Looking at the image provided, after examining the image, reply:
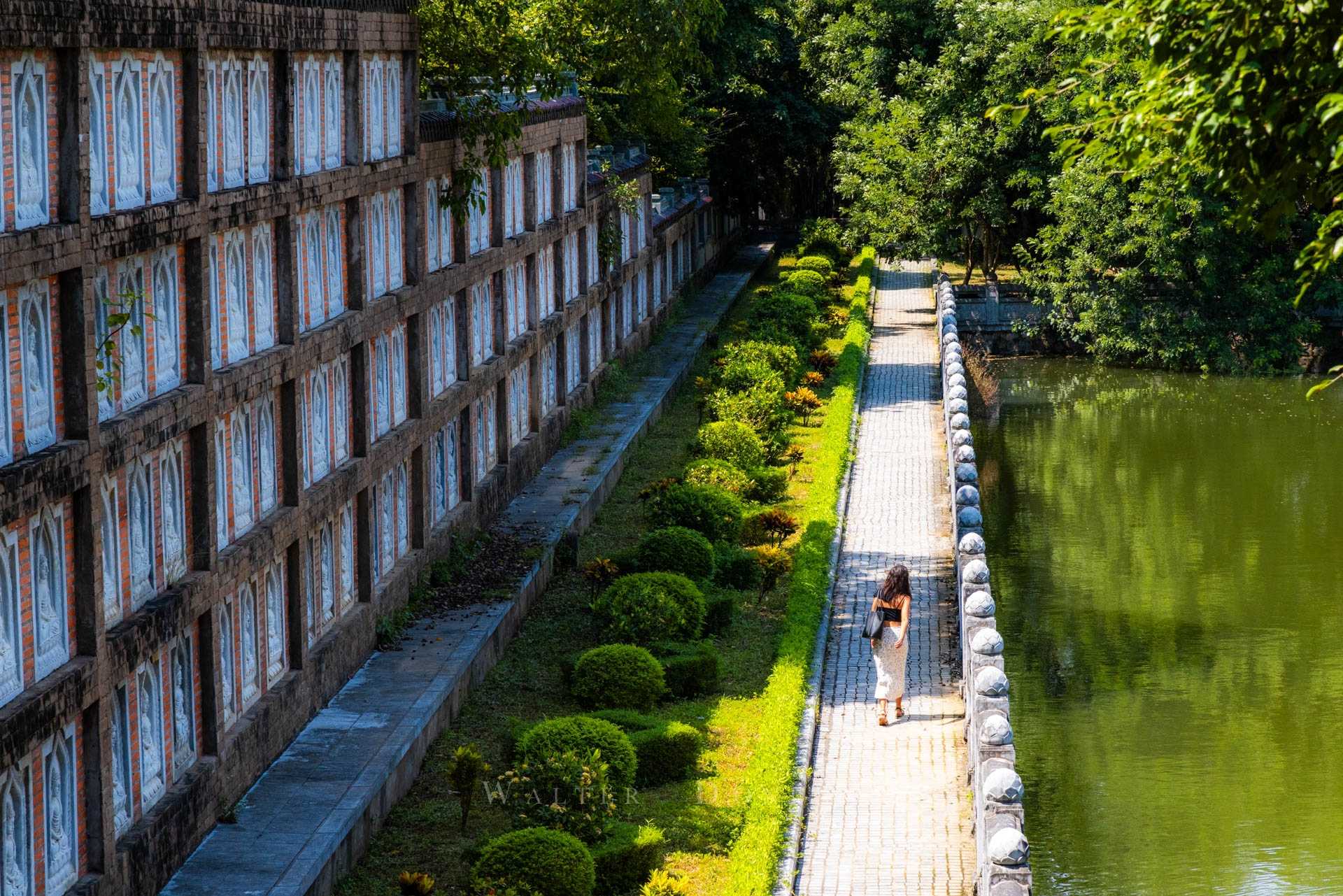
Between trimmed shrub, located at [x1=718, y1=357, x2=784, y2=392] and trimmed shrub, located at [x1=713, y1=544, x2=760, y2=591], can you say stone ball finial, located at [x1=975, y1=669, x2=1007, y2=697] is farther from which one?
trimmed shrub, located at [x1=718, y1=357, x2=784, y2=392]

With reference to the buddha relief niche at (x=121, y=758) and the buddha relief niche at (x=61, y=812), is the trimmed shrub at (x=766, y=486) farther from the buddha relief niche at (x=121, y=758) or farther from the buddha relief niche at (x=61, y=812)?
the buddha relief niche at (x=61, y=812)

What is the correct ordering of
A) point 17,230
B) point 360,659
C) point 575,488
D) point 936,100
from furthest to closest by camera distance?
point 936,100, point 575,488, point 360,659, point 17,230

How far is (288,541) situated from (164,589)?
2703mm

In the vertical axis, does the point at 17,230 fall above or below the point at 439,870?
above

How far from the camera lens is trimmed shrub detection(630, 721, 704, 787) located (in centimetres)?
1568

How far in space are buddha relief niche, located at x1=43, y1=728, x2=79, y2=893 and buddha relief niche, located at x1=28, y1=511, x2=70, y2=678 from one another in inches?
20.9

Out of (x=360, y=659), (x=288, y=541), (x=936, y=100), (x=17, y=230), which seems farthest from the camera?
(x=936, y=100)

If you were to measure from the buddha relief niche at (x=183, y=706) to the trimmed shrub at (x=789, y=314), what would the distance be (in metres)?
25.6

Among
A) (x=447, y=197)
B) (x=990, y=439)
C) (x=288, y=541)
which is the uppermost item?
(x=447, y=197)

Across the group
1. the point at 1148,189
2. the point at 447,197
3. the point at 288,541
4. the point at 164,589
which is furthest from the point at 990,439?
the point at 164,589

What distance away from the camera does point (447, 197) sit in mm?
22016

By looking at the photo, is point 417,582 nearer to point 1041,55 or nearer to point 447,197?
point 447,197

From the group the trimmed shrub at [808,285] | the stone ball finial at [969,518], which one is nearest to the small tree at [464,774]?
the stone ball finial at [969,518]

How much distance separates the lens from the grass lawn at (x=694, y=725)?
552 inches
